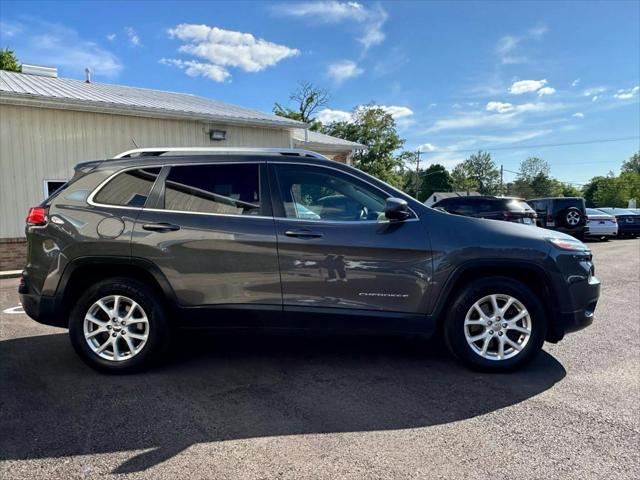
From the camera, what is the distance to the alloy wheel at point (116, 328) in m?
3.64

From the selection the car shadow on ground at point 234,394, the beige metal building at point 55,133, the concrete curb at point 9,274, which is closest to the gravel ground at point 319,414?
the car shadow on ground at point 234,394

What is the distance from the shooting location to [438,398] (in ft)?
10.7

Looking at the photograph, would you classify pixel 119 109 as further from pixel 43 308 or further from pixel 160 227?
pixel 160 227

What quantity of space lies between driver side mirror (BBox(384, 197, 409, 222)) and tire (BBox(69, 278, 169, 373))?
206 centimetres

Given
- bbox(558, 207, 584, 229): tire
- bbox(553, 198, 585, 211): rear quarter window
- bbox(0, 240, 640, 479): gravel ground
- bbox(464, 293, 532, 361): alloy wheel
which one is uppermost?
bbox(553, 198, 585, 211): rear quarter window

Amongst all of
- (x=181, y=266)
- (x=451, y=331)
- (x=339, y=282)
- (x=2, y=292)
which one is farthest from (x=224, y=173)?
(x=2, y=292)

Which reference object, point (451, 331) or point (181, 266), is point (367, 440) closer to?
point (451, 331)

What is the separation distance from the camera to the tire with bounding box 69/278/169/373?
363cm

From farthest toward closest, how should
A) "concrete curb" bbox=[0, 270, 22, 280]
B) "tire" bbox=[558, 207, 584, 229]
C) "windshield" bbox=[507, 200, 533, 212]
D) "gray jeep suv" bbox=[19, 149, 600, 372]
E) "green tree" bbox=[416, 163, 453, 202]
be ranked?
"green tree" bbox=[416, 163, 453, 202]
"tire" bbox=[558, 207, 584, 229]
"windshield" bbox=[507, 200, 533, 212]
"concrete curb" bbox=[0, 270, 22, 280]
"gray jeep suv" bbox=[19, 149, 600, 372]

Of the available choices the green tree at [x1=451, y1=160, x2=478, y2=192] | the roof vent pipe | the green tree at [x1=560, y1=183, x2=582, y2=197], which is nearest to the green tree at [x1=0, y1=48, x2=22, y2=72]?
the roof vent pipe

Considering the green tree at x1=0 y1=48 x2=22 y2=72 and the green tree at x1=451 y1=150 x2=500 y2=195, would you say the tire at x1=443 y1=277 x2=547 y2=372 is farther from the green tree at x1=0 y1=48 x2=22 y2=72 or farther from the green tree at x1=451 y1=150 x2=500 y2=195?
the green tree at x1=451 y1=150 x2=500 y2=195

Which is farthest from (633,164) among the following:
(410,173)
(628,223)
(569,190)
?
(628,223)

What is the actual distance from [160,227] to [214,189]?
1.80ft

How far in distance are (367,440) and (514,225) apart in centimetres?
225
